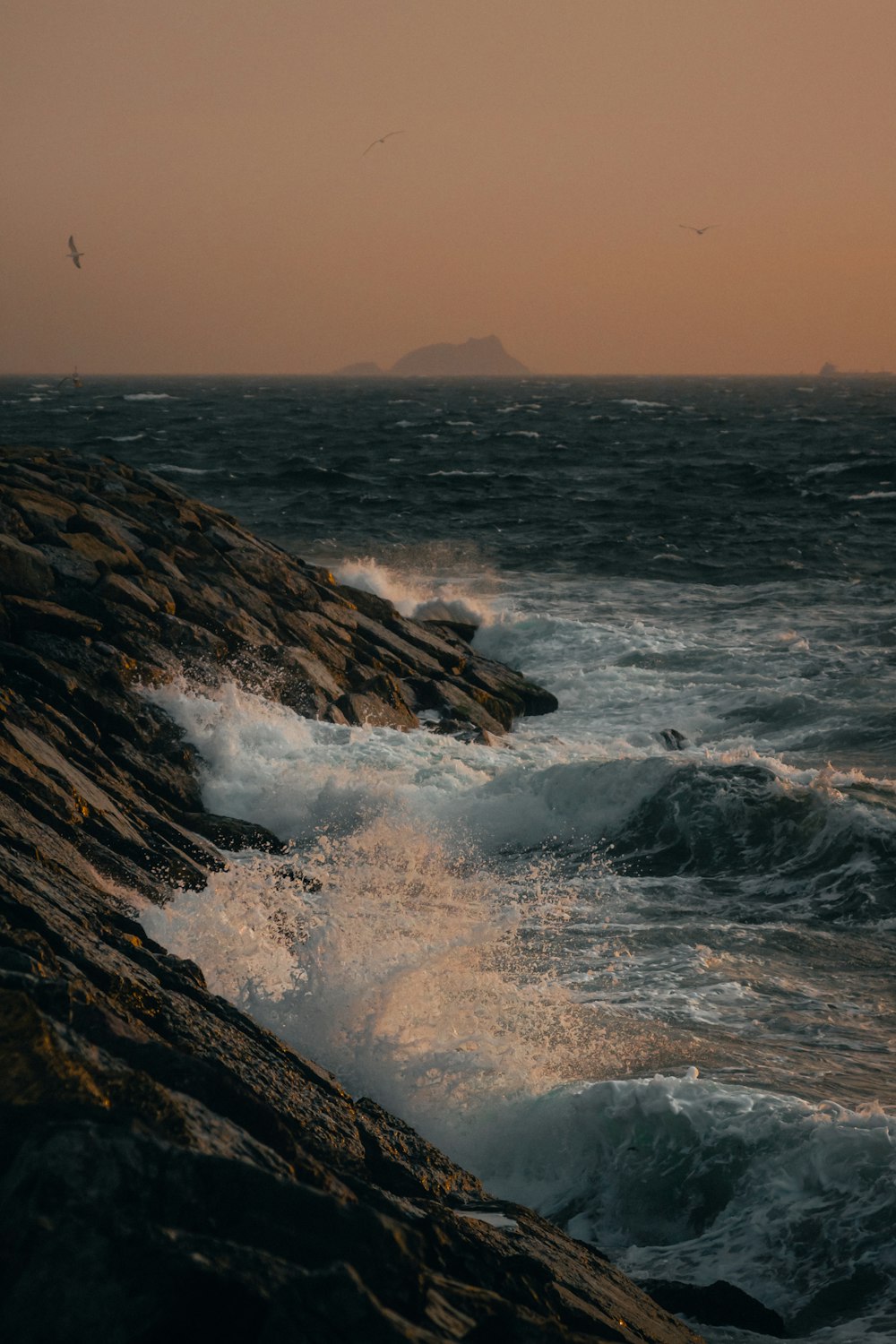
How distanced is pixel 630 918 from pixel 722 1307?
4912mm

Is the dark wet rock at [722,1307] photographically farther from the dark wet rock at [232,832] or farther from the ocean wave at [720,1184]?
the dark wet rock at [232,832]

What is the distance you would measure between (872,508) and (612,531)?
9.37 m

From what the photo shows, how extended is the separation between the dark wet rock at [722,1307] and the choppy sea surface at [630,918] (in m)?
0.08

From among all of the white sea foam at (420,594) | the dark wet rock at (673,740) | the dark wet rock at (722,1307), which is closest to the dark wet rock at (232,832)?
the dark wet rock at (722,1307)

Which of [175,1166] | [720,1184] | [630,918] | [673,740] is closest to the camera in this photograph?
[175,1166]

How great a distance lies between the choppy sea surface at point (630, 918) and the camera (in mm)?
6242

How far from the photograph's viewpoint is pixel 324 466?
4719 cm

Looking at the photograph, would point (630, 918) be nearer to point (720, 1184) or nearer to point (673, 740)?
point (720, 1184)

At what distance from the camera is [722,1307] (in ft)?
17.6

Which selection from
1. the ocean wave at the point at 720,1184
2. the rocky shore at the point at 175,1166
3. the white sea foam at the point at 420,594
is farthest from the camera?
the white sea foam at the point at 420,594

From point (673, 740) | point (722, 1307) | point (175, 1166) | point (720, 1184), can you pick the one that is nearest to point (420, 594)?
point (673, 740)

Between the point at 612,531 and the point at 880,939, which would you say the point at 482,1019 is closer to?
the point at 880,939

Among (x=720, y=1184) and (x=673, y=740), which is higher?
(x=673, y=740)

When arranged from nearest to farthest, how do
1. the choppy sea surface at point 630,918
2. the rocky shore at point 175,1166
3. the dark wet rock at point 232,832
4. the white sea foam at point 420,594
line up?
the rocky shore at point 175,1166
the choppy sea surface at point 630,918
the dark wet rock at point 232,832
the white sea foam at point 420,594
